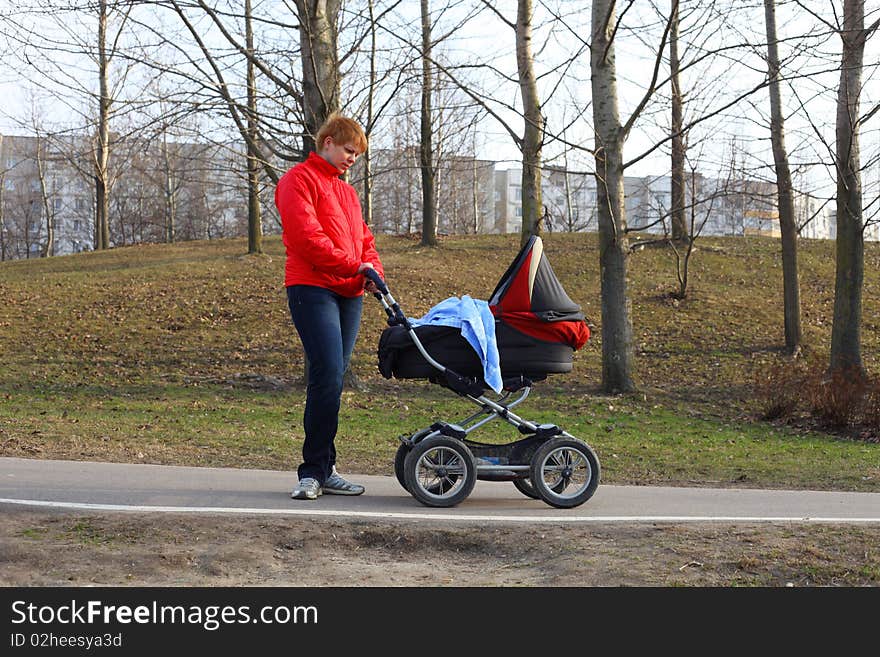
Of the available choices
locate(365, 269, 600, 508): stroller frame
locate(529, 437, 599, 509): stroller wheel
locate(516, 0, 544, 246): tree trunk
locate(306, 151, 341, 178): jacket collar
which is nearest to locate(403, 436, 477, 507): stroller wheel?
locate(365, 269, 600, 508): stroller frame

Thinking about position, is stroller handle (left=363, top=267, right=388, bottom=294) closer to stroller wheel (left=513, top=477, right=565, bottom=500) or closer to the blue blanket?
the blue blanket

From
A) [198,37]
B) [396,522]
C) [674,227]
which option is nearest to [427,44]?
[198,37]

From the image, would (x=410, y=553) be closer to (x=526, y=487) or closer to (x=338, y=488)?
(x=338, y=488)

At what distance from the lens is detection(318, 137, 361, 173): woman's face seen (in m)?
6.15

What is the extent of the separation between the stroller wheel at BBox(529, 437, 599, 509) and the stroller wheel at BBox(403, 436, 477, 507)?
421 mm

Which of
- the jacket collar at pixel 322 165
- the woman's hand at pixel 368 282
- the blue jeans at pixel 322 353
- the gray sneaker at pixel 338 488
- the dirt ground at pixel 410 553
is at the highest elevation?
the jacket collar at pixel 322 165

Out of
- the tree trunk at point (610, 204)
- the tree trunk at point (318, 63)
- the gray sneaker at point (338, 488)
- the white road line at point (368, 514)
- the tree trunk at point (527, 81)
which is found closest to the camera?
the white road line at point (368, 514)

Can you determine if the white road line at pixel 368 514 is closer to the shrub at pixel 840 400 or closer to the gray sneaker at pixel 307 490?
the gray sneaker at pixel 307 490

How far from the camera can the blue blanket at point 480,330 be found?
19.4ft

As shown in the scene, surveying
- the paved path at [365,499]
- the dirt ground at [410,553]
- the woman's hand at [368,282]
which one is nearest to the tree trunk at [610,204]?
the paved path at [365,499]

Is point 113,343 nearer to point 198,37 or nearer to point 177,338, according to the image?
point 177,338

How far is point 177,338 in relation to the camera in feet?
63.2

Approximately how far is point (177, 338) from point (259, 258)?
8841 mm

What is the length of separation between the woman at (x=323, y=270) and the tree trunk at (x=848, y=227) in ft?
37.3
